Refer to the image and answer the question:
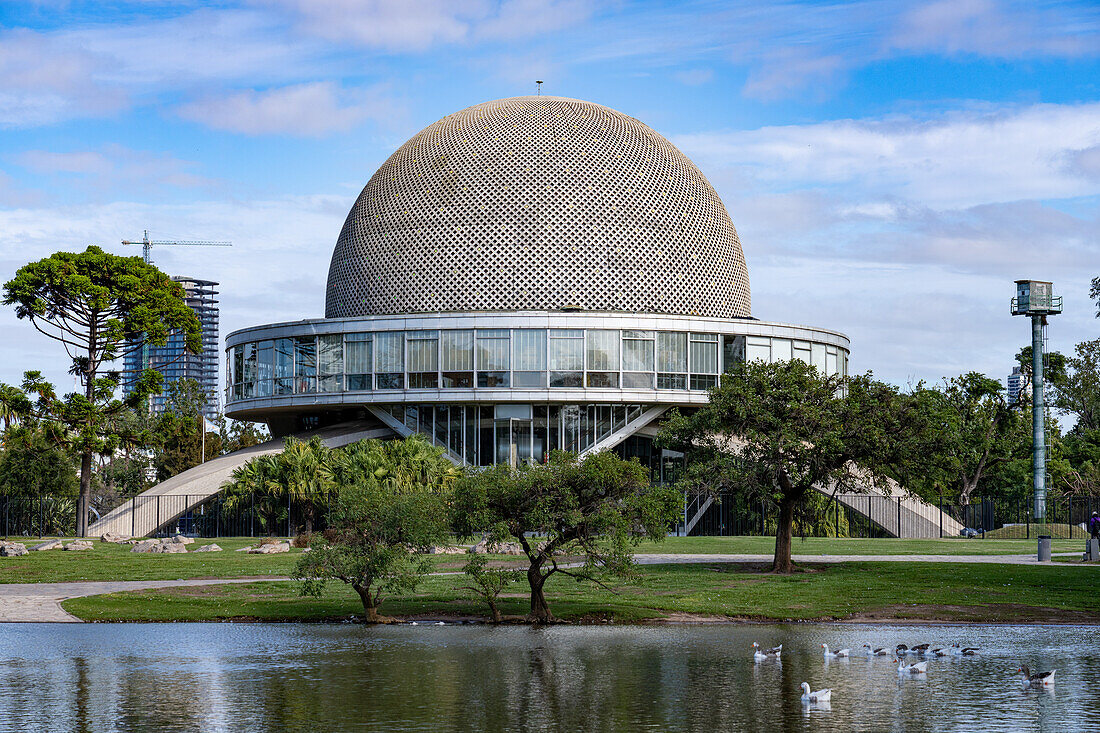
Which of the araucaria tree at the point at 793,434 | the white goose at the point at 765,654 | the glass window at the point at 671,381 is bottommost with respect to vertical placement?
the white goose at the point at 765,654

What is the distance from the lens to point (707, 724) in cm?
1348

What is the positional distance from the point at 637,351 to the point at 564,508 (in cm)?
3007

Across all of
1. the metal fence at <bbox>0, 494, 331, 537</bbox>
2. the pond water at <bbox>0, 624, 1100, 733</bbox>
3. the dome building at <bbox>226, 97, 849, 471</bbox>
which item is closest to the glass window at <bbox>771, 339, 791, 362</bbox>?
the dome building at <bbox>226, 97, 849, 471</bbox>

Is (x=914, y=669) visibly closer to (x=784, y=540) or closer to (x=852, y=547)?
(x=784, y=540)

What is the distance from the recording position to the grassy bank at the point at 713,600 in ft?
78.9

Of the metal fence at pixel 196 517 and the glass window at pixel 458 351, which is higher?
the glass window at pixel 458 351

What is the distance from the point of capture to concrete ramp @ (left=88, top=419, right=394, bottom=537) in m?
50.3

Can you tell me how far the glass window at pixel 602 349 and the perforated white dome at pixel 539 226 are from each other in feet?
10.5

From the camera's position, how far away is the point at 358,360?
53.9 meters

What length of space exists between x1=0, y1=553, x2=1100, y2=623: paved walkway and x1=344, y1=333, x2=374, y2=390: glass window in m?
21.2

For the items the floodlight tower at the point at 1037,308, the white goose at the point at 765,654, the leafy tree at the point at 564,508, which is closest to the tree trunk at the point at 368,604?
the leafy tree at the point at 564,508

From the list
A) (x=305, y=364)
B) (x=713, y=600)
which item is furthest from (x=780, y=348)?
(x=713, y=600)

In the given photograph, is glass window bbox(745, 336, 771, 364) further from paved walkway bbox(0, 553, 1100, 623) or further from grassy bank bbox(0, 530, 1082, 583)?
→ paved walkway bbox(0, 553, 1100, 623)

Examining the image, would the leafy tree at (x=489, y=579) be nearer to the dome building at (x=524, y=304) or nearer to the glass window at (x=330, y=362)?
the dome building at (x=524, y=304)
